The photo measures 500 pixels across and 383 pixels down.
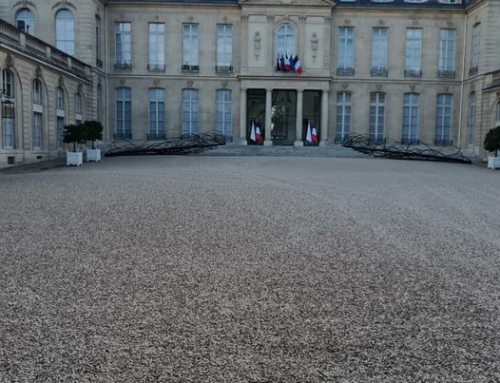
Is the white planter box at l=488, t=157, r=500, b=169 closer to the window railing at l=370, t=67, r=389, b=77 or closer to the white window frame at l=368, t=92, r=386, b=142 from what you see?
the white window frame at l=368, t=92, r=386, b=142

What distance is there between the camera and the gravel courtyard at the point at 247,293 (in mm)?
3146

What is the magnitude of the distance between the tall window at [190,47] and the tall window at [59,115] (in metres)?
9.42

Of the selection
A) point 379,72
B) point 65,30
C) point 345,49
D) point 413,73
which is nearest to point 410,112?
point 413,73

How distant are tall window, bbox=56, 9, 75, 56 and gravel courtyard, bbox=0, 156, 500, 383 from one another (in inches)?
894

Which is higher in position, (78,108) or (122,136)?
(78,108)

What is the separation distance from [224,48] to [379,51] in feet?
29.1

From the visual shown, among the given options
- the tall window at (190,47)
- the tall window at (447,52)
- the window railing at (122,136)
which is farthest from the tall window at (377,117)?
the window railing at (122,136)

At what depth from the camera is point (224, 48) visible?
33.4 meters

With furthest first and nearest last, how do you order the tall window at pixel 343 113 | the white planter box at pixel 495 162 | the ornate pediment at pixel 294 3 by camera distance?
the tall window at pixel 343 113, the ornate pediment at pixel 294 3, the white planter box at pixel 495 162

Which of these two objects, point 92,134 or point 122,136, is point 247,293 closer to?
point 92,134

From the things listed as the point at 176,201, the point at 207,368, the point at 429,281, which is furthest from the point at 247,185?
the point at 207,368

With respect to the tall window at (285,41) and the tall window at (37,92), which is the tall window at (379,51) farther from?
the tall window at (37,92)

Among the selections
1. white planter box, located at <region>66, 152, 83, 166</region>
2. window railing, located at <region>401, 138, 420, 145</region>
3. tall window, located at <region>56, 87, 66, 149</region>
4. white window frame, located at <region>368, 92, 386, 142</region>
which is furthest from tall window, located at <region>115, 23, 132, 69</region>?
window railing, located at <region>401, 138, 420, 145</region>

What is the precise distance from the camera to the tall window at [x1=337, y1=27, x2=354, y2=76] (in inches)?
1315
